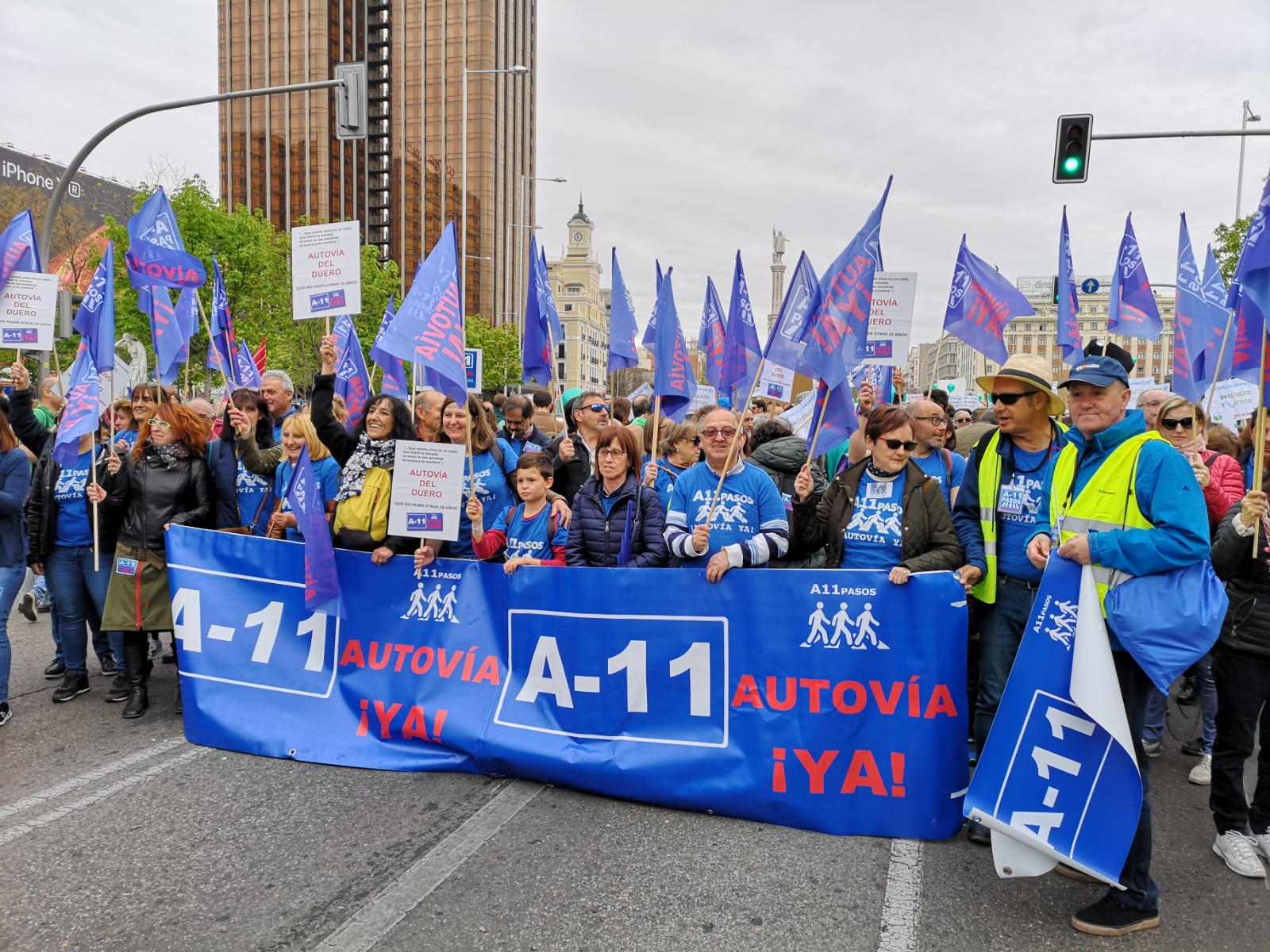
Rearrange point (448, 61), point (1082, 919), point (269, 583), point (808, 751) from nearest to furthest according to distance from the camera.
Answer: point (1082, 919) → point (808, 751) → point (269, 583) → point (448, 61)

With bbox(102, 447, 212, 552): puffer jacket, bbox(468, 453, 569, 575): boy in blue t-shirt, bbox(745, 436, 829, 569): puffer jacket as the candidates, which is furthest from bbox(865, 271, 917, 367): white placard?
bbox(102, 447, 212, 552): puffer jacket

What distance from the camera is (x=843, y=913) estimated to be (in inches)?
132

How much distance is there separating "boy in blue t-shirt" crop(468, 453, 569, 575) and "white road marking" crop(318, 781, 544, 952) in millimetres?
1270

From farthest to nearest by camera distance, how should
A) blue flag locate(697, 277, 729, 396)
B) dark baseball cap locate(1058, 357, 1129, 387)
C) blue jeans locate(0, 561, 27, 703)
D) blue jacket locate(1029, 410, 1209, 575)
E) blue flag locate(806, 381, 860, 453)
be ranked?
blue flag locate(697, 277, 729, 396)
blue jeans locate(0, 561, 27, 703)
blue flag locate(806, 381, 860, 453)
dark baseball cap locate(1058, 357, 1129, 387)
blue jacket locate(1029, 410, 1209, 575)

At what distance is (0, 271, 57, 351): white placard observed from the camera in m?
7.80

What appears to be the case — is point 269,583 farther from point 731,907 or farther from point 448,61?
point 448,61

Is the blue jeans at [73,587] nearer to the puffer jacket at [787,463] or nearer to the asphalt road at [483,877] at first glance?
the asphalt road at [483,877]

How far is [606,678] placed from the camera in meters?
4.43

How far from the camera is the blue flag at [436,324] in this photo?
4938mm

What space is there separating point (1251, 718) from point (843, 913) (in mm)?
1923

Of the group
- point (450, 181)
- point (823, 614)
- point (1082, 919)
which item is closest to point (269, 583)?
point (823, 614)

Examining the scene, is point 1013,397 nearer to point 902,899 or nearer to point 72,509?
point 902,899

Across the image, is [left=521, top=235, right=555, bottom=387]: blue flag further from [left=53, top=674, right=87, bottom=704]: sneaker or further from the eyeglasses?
the eyeglasses

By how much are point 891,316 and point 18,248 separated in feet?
24.0
